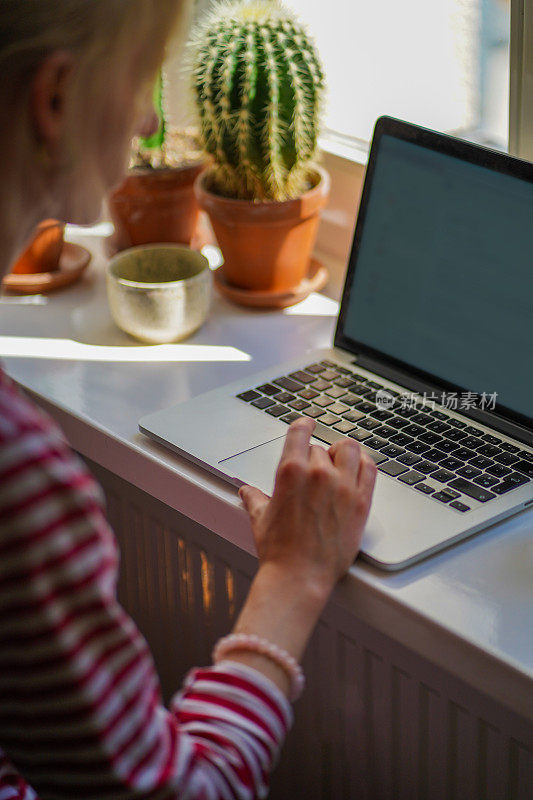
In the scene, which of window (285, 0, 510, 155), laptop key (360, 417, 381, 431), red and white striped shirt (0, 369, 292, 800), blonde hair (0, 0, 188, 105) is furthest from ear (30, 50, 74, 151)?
window (285, 0, 510, 155)

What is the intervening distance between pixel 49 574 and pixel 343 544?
27 cm

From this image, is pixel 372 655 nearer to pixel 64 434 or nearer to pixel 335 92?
pixel 64 434

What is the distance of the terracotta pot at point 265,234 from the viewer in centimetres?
109

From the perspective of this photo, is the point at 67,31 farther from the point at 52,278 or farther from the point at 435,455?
the point at 52,278

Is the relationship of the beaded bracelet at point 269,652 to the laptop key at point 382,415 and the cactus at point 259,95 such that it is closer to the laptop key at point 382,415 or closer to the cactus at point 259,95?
the laptop key at point 382,415

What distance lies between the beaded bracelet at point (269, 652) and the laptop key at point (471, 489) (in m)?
0.22

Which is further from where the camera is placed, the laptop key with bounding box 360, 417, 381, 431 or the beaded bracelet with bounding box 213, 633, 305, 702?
the laptop key with bounding box 360, 417, 381, 431

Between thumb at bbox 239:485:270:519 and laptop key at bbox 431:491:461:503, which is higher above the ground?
thumb at bbox 239:485:270:519

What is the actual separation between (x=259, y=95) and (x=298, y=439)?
434 mm

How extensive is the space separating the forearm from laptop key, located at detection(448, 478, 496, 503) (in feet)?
0.50

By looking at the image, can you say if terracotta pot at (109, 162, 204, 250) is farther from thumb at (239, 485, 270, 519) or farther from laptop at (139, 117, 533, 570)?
thumb at (239, 485, 270, 519)

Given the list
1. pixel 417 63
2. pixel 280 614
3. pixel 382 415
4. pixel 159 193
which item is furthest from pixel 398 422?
pixel 417 63

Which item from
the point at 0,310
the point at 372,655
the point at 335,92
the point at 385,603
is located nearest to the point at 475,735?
the point at 372,655

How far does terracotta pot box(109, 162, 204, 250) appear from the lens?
1.18 metres
